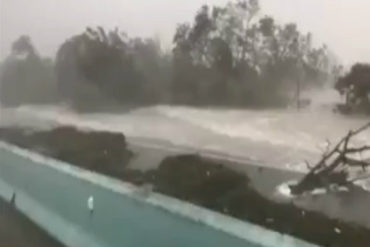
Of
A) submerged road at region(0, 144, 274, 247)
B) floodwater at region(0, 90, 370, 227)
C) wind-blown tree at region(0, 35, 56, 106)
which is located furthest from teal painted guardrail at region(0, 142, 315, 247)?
wind-blown tree at region(0, 35, 56, 106)

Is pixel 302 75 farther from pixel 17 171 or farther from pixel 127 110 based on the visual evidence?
pixel 17 171

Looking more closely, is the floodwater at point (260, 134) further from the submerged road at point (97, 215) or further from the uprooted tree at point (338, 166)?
the submerged road at point (97, 215)

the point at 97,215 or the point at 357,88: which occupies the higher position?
the point at 357,88

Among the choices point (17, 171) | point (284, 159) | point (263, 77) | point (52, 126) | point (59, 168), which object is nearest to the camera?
point (284, 159)

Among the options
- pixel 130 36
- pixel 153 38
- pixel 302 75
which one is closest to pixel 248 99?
pixel 302 75

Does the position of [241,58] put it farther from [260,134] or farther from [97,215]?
[97,215]

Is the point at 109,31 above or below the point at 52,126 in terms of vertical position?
above

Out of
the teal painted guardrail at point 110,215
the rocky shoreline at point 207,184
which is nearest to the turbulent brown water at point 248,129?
the rocky shoreline at point 207,184

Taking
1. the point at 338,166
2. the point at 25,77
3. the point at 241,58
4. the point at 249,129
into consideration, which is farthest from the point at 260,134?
the point at 25,77
